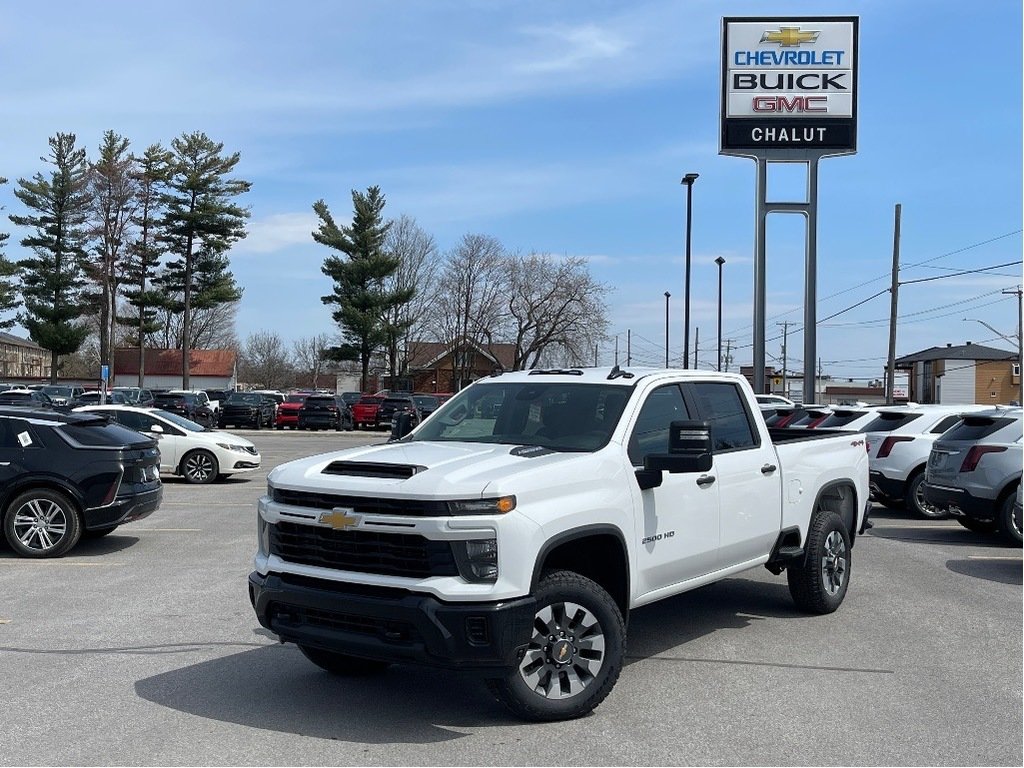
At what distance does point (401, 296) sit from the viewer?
65.1 m

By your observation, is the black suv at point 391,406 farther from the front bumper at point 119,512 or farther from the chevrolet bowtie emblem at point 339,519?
the chevrolet bowtie emblem at point 339,519

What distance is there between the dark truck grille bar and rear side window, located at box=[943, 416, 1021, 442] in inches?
379

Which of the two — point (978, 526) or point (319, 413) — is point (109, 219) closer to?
point (319, 413)

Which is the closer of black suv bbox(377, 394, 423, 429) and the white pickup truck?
the white pickup truck

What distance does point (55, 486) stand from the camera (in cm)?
1098

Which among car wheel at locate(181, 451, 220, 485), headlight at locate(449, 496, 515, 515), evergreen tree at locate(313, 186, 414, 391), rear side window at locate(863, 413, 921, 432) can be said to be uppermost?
evergreen tree at locate(313, 186, 414, 391)

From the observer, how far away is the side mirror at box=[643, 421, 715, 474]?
19.2 ft

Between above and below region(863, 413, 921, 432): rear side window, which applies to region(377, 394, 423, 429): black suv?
below

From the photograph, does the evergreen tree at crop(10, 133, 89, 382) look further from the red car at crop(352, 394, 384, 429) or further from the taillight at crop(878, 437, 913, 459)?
the taillight at crop(878, 437, 913, 459)

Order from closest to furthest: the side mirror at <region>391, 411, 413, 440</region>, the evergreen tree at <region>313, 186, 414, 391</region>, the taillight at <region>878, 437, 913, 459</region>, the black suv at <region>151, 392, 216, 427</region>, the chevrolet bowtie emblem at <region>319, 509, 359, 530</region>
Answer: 1. the chevrolet bowtie emblem at <region>319, 509, 359, 530</region>
2. the side mirror at <region>391, 411, 413, 440</region>
3. the taillight at <region>878, 437, 913, 459</region>
4. the black suv at <region>151, 392, 216, 427</region>
5. the evergreen tree at <region>313, 186, 414, 391</region>

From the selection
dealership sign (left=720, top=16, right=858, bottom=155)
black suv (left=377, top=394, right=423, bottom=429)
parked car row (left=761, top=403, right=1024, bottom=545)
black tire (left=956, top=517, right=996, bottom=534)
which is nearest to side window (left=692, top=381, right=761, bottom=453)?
parked car row (left=761, top=403, right=1024, bottom=545)

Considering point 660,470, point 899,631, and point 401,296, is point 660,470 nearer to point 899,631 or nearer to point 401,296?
point 899,631

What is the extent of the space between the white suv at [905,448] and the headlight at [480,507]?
36.7ft

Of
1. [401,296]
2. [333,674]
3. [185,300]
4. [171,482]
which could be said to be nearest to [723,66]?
[171,482]
